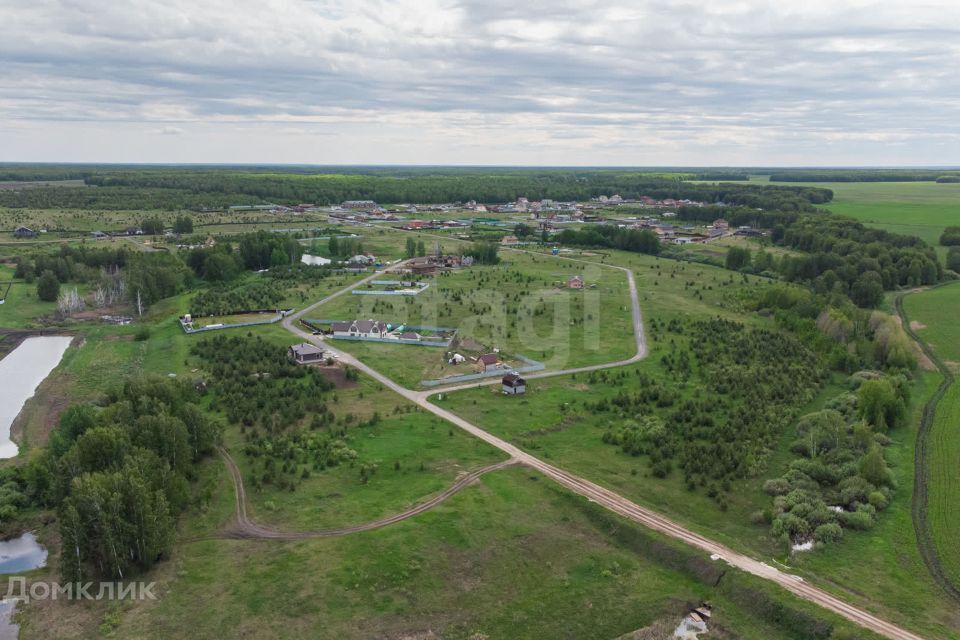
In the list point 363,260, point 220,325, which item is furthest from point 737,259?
point 220,325

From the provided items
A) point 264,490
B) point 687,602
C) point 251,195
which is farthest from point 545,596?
point 251,195

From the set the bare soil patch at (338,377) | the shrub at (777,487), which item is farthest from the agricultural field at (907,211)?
the bare soil patch at (338,377)

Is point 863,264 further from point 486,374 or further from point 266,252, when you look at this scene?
point 266,252

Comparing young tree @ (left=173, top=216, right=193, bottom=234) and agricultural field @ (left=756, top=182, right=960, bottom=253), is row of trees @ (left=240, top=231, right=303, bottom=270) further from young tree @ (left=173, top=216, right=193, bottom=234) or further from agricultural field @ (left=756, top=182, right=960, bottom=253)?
agricultural field @ (left=756, top=182, right=960, bottom=253)

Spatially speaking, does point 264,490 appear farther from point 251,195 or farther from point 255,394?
point 251,195

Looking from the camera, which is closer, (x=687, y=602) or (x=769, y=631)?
(x=769, y=631)

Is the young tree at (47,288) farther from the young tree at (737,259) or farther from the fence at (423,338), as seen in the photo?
the young tree at (737,259)
